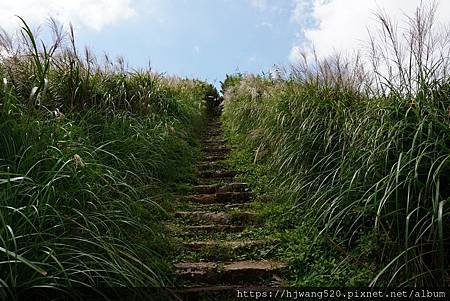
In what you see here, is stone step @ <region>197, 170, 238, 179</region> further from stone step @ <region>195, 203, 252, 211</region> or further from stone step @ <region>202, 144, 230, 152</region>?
stone step @ <region>202, 144, 230, 152</region>

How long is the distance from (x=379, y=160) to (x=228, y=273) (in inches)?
48.1

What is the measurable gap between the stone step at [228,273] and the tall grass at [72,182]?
0.19 metres

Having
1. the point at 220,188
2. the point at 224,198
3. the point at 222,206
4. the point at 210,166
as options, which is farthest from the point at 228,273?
the point at 210,166

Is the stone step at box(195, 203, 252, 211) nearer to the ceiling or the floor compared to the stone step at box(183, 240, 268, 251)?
nearer to the ceiling

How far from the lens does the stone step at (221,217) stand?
3.82 meters

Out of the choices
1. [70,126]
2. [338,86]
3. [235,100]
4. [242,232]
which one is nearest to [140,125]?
[70,126]

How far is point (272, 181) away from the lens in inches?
169

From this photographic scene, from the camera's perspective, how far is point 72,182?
2516 millimetres

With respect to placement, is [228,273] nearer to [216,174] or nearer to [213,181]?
[213,181]

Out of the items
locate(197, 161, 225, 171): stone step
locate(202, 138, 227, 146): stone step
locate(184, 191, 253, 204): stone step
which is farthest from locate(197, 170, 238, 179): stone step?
locate(202, 138, 227, 146): stone step

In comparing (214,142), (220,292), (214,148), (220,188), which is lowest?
(220,292)

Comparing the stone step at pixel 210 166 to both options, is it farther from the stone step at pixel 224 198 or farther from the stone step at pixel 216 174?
the stone step at pixel 224 198

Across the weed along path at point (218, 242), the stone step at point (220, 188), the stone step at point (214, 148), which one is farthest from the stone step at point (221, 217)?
the stone step at point (214, 148)

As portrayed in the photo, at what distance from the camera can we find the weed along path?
2.78 m
